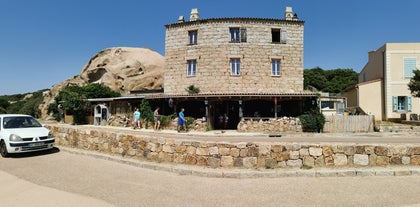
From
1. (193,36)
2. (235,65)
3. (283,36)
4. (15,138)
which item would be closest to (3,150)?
(15,138)

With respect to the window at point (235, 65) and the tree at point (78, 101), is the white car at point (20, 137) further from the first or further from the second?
the window at point (235, 65)

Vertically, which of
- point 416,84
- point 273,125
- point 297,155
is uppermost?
point 416,84

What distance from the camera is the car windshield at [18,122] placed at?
840 centimetres

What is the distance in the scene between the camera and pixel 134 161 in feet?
21.6

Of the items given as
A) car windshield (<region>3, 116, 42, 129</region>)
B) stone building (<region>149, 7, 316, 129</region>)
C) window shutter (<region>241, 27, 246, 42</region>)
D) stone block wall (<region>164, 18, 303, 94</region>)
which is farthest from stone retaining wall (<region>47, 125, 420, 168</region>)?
window shutter (<region>241, 27, 246, 42</region>)

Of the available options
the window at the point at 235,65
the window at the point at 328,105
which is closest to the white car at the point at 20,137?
the window at the point at 235,65

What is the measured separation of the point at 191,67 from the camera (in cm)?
2125

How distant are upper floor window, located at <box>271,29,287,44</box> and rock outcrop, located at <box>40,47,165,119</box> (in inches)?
600

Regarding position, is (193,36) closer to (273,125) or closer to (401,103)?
(273,125)

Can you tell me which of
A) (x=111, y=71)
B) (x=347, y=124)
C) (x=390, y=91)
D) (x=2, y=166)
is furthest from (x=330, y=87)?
(x=2, y=166)

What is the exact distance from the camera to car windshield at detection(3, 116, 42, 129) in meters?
8.40

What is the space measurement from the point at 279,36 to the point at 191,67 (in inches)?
352

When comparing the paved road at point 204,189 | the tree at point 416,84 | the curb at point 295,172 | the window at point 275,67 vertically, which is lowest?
the paved road at point 204,189

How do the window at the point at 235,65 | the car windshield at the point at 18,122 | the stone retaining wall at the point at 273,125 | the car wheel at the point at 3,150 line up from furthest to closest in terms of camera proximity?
1. the window at the point at 235,65
2. the stone retaining wall at the point at 273,125
3. the car windshield at the point at 18,122
4. the car wheel at the point at 3,150
